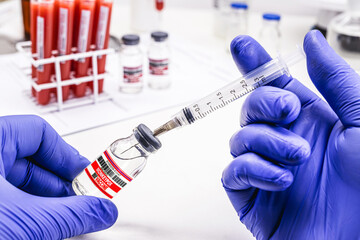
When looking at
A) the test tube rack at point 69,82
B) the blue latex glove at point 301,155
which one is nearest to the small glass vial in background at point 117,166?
the blue latex glove at point 301,155

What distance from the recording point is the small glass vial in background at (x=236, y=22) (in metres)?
1.69

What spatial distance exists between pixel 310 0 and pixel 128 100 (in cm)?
83

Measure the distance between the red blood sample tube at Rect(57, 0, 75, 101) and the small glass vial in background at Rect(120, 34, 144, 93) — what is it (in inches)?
6.7

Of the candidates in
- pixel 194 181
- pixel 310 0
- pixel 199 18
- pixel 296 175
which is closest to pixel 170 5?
pixel 199 18

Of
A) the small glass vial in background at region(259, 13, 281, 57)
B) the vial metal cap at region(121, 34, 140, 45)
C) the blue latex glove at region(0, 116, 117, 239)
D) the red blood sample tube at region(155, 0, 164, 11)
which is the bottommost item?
the blue latex glove at region(0, 116, 117, 239)

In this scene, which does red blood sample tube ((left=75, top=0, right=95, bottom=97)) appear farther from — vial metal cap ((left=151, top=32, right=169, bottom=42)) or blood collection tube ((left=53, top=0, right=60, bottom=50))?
vial metal cap ((left=151, top=32, right=169, bottom=42))

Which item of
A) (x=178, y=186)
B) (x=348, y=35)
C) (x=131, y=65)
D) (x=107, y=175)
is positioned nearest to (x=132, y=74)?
(x=131, y=65)

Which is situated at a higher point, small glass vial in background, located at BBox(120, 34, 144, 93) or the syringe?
the syringe

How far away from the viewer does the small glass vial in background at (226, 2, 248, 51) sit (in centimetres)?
169

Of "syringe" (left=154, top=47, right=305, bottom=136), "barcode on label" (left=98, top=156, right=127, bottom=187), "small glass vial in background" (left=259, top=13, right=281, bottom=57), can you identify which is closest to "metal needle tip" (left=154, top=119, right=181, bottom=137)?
"syringe" (left=154, top=47, right=305, bottom=136)

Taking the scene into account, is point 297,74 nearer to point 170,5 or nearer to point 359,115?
point 359,115

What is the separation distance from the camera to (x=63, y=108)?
4.00ft

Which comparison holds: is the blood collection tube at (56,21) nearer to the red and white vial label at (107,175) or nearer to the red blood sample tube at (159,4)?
the red and white vial label at (107,175)

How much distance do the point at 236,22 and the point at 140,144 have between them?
108 centimetres
